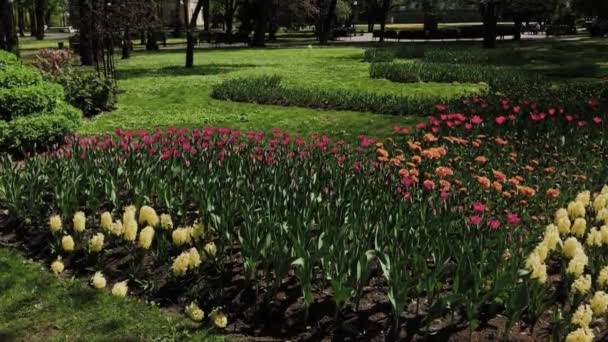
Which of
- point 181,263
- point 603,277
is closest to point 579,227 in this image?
point 603,277

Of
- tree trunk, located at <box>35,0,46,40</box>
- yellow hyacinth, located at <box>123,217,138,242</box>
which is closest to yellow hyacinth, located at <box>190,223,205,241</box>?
yellow hyacinth, located at <box>123,217,138,242</box>

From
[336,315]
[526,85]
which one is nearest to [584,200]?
[336,315]

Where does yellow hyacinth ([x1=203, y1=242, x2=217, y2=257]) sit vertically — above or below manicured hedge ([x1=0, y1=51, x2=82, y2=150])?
below

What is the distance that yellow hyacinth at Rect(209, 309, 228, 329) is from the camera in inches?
174

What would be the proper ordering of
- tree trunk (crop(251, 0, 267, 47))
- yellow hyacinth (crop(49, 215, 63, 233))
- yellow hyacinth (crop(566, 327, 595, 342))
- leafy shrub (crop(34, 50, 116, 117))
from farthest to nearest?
tree trunk (crop(251, 0, 267, 47))
leafy shrub (crop(34, 50, 116, 117))
yellow hyacinth (crop(49, 215, 63, 233))
yellow hyacinth (crop(566, 327, 595, 342))

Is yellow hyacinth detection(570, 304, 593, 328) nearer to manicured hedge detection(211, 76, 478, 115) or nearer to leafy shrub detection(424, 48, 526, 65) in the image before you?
manicured hedge detection(211, 76, 478, 115)

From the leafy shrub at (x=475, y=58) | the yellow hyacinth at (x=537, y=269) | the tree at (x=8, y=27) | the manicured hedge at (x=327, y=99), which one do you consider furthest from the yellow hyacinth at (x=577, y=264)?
the leafy shrub at (x=475, y=58)

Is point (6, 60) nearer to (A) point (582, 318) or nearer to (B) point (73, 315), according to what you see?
(B) point (73, 315)

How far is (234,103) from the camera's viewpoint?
16062 millimetres

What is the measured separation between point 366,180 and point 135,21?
53.9ft

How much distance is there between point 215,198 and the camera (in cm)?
571

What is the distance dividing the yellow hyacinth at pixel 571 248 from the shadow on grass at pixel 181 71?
20686 millimetres

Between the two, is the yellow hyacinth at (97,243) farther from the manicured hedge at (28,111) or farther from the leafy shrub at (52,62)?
the leafy shrub at (52,62)

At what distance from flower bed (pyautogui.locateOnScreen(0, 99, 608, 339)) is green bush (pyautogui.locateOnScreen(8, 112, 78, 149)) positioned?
2.59 metres
